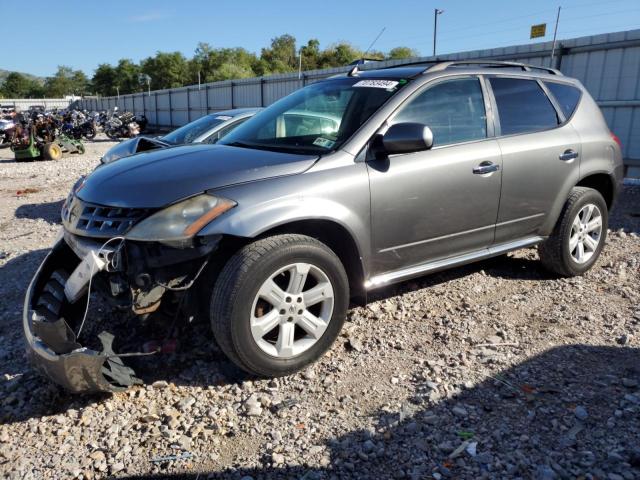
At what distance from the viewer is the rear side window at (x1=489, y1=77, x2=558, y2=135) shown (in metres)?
3.88

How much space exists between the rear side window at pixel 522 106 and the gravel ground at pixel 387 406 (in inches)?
54.3

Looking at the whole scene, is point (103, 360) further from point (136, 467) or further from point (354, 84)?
point (354, 84)

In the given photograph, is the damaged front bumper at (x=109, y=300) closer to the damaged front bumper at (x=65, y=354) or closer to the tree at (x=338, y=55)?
the damaged front bumper at (x=65, y=354)

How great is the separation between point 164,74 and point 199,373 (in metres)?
83.8

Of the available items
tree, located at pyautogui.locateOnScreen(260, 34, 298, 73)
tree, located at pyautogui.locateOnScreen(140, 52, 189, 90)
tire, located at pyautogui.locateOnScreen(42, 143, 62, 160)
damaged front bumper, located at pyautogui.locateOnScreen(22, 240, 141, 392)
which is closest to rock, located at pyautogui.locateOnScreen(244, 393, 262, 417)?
damaged front bumper, located at pyautogui.locateOnScreen(22, 240, 141, 392)

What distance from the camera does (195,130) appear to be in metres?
7.03

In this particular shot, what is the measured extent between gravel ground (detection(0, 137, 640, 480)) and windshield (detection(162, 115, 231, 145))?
3.50 metres

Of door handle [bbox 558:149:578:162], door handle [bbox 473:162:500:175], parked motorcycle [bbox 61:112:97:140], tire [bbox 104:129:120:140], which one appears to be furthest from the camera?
tire [bbox 104:129:120:140]

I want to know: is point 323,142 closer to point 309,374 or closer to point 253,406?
point 309,374

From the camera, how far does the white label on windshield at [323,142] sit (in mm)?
3199

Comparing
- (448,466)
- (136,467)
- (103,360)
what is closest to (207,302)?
(103,360)

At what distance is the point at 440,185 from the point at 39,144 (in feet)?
51.5

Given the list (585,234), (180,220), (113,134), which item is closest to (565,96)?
(585,234)

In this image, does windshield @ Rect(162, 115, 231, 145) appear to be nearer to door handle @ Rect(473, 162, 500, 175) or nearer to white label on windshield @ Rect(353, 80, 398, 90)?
white label on windshield @ Rect(353, 80, 398, 90)
